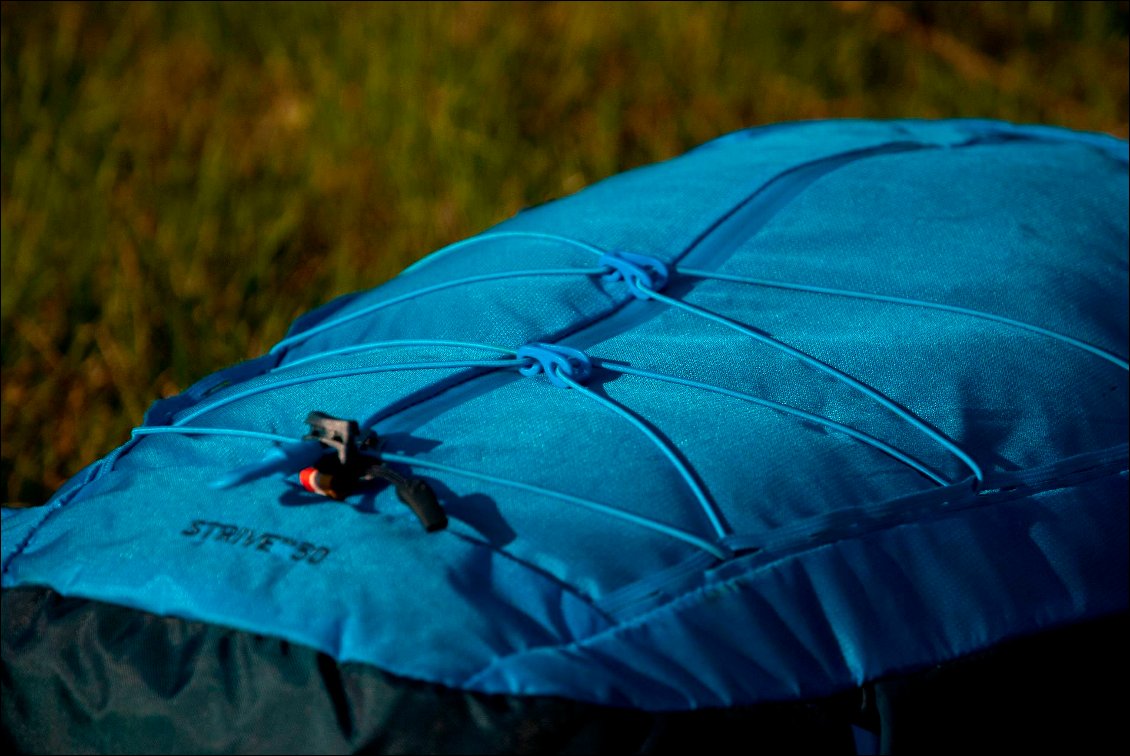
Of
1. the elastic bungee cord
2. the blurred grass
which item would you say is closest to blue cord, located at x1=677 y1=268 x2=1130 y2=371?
the elastic bungee cord

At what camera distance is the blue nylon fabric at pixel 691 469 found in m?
0.93

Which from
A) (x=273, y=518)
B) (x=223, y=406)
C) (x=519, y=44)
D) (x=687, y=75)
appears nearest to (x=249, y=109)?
(x=519, y=44)

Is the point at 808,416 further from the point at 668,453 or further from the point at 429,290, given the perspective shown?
the point at 429,290

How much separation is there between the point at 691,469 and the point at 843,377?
21 centimetres

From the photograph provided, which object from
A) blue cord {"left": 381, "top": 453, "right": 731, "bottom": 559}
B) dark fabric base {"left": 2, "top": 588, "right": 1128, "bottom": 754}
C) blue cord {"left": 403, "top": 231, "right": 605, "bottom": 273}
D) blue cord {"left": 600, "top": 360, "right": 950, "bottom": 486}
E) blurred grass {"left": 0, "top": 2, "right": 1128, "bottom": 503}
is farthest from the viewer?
blurred grass {"left": 0, "top": 2, "right": 1128, "bottom": 503}

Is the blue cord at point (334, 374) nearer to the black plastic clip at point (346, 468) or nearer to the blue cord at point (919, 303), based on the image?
the black plastic clip at point (346, 468)

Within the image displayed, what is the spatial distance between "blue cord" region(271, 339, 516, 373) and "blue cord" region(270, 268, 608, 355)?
9cm

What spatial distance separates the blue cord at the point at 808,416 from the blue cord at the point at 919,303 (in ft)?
0.64

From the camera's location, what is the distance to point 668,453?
3.47 feet

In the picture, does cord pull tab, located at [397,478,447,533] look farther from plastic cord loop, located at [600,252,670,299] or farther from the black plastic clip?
plastic cord loop, located at [600,252,670,299]

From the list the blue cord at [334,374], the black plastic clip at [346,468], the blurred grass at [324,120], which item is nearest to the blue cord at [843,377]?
the blue cord at [334,374]

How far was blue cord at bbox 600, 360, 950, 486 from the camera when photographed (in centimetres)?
111

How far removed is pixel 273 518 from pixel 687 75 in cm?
242

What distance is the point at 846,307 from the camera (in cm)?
128
